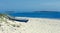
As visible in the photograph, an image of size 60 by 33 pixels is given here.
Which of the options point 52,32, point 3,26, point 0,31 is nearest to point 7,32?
point 0,31

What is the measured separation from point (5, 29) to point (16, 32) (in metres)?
0.72

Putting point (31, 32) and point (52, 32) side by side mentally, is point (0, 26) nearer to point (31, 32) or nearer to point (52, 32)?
point (31, 32)

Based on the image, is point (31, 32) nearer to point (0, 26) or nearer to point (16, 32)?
point (16, 32)

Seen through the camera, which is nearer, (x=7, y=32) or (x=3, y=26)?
(x=7, y=32)

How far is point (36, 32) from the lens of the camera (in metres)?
11.7

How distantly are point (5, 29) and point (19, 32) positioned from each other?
2.91 feet

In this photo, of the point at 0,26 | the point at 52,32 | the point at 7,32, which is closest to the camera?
the point at 7,32

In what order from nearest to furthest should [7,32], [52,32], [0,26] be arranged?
[7,32] < [0,26] < [52,32]

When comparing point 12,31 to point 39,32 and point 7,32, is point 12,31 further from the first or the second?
point 39,32

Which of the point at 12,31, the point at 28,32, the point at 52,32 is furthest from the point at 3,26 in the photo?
the point at 52,32

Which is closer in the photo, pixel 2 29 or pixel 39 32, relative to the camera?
pixel 2 29

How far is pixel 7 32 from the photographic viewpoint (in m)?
10.4

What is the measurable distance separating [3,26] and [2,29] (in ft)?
1.91

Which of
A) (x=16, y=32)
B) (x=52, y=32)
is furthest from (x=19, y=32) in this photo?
(x=52, y=32)
